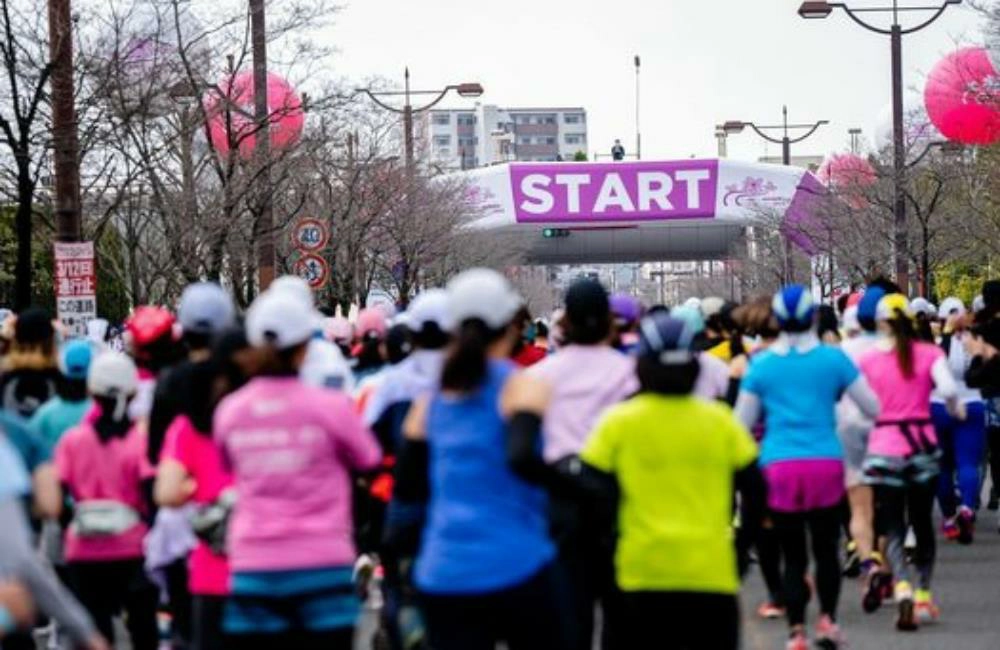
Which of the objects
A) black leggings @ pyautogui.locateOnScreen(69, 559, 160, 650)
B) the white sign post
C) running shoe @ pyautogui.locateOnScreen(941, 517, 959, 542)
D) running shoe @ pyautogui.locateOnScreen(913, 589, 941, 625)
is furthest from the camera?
the white sign post

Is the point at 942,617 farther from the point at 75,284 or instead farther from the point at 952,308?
the point at 75,284

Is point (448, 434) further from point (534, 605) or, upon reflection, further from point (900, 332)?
point (900, 332)

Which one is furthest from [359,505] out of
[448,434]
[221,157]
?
[221,157]

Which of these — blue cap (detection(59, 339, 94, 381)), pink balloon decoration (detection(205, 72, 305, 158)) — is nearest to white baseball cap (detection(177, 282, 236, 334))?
blue cap (detection(59, 339, 94, 381))

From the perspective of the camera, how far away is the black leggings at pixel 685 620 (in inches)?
302

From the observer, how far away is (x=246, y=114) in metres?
28.6

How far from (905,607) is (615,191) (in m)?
→ 44.4

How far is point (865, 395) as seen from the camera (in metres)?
11.1

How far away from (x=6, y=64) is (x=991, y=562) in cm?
1090

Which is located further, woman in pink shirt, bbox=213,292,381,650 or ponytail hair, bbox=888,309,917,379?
ponytail hair, bbox=888,309,917,379

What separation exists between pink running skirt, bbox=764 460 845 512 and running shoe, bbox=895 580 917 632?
5.15 feet

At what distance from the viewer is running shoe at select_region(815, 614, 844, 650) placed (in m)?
11.1

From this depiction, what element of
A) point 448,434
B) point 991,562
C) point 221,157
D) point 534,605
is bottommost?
point 991,562

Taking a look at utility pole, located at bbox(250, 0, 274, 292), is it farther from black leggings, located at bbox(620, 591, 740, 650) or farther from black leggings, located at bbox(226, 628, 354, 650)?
black leggings, located at bbox(226, 628, 354, 650)
